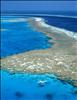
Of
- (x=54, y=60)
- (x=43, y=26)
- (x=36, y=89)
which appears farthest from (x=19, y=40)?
(x=36, y=89)

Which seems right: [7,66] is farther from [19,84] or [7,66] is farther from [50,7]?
[50,7]

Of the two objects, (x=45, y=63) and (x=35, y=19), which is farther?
(x=35, y=19)

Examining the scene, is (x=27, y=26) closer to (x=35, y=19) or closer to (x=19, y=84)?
(x=35, y=19)

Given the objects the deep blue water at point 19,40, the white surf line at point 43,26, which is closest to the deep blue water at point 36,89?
the deep blue water at point 19,40

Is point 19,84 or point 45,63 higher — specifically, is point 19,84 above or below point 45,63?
below

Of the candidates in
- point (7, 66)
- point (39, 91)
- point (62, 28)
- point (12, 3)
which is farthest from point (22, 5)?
point (39, 91)

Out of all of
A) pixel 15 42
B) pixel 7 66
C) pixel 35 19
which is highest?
pixel 35 19

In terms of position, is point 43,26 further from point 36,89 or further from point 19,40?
point 36,89

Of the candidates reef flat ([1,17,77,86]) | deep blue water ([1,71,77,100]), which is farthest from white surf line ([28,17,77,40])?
deep blue water ([1,71,77,100])
